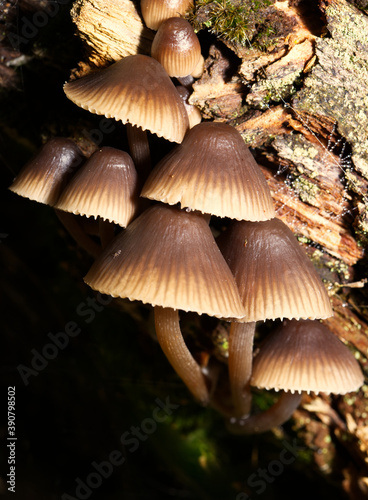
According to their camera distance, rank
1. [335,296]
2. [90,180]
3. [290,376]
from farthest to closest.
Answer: [335,296]
[290,376]
[90,180]

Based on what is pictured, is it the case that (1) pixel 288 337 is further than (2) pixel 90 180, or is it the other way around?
(1) pixel 288 337

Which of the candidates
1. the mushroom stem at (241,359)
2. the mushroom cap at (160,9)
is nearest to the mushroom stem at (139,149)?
the mushroom cap at (160,9)

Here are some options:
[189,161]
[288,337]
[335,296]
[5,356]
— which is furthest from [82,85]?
[5,356]

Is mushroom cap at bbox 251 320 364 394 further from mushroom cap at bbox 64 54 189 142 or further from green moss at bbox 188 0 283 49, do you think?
green moss at bbox 188 0 283 49

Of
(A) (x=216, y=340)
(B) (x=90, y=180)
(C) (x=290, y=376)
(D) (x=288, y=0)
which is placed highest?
(D) (x=288, y=0)

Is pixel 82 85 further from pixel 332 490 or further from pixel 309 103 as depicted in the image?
pixel 332 490

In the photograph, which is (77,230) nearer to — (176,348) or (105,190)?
(105,190)
